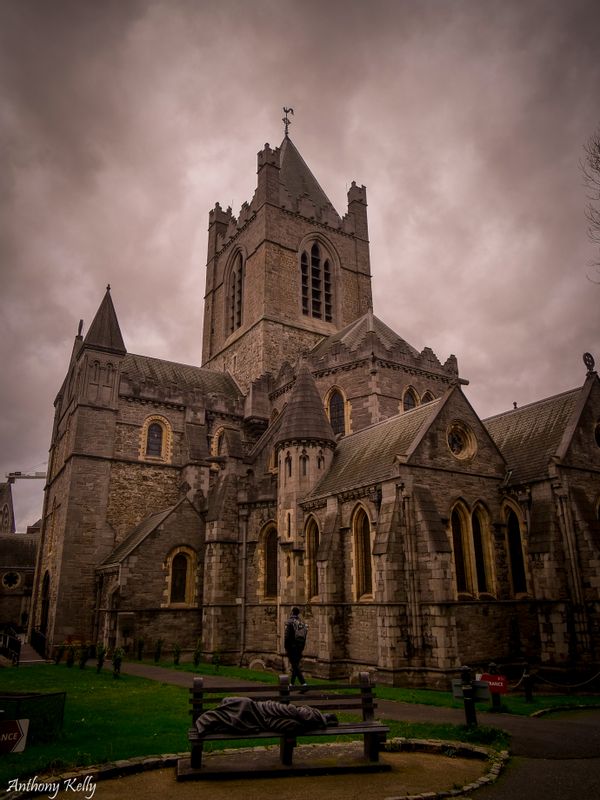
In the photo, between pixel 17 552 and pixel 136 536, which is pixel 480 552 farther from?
pixel 17 552

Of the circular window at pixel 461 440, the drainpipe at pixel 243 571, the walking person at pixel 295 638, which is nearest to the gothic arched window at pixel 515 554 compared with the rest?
the circular window at pixel 461 440

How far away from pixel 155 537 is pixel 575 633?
17122 millimetres

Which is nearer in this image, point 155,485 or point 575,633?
point 575,633

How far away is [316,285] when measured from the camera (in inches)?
1702

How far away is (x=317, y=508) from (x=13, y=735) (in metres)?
15.5

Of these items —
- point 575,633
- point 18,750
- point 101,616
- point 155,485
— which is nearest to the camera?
point 18,750

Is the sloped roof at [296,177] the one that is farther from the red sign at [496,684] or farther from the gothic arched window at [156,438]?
the red sign at [496,684]

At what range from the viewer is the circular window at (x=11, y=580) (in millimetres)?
51375

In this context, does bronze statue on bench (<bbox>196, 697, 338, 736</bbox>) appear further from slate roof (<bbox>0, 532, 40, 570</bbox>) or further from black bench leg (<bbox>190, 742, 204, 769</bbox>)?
slate roof (<bbox>0, 532, 40, 570</bbox>)

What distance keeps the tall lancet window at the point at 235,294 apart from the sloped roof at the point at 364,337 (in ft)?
27.2

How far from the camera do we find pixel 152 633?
2470 centimetres

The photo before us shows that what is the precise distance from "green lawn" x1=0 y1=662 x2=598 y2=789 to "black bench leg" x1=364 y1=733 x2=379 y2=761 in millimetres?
1819

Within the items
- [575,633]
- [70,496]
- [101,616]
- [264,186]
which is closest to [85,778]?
[575,633]

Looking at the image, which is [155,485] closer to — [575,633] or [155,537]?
[155,537]
